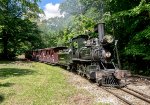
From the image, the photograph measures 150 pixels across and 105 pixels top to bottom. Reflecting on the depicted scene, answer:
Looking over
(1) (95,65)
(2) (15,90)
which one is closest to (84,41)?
(1) (95,65)

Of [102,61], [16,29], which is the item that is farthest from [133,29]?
[16,29]

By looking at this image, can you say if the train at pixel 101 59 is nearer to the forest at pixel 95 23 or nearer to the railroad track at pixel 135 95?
the railroad track at pixel 135 95

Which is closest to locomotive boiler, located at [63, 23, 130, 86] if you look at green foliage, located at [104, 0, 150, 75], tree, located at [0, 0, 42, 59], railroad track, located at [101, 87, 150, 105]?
railroad track, located at [101, 87, 150, 105]

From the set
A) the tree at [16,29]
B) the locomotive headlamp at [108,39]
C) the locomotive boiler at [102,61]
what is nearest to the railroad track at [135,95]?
the locomotive boiler at [102,61]

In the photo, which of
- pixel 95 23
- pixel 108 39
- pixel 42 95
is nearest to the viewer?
pixel 42 95

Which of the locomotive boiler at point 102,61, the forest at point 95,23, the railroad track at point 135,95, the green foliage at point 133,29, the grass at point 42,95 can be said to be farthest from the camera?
the forest at point 95,23

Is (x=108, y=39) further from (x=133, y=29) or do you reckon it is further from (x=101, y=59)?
(x=133, y=29)

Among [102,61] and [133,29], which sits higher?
[133,29]

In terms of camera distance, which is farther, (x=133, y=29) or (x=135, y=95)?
(x=133, y=29)

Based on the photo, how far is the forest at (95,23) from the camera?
18.9 meters

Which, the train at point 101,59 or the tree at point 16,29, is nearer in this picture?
the train at point 101,59

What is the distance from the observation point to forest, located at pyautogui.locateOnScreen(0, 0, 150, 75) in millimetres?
18938

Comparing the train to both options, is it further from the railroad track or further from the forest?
the forest

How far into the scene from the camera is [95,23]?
99.9 ft
